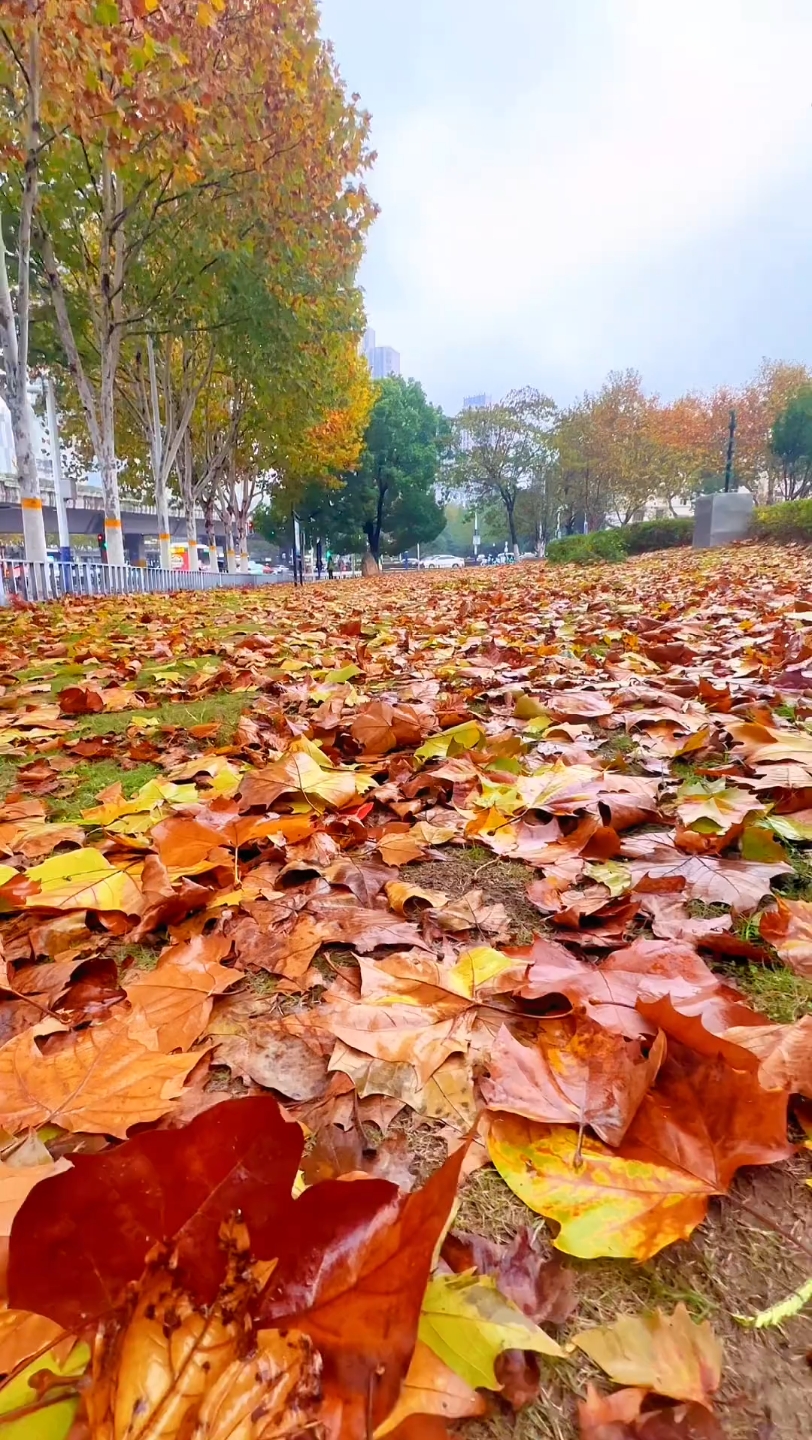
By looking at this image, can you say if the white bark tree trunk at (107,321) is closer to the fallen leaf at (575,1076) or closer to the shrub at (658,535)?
the fallen leaf at (575,1076)

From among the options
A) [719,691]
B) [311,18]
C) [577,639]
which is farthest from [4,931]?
[311,18]

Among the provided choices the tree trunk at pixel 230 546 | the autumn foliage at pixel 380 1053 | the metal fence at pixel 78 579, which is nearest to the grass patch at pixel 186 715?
the autumn foliage at pixel 380 1053

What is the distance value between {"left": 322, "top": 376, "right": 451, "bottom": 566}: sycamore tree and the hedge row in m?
16.0

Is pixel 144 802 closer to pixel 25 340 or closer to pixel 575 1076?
pixel 575 1076

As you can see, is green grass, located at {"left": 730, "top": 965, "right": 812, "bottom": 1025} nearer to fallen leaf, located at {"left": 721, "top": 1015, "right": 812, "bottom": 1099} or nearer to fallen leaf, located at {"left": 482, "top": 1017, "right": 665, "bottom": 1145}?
fallen leaf, located at {"left": 721, "top": 1015, "right": 812, "bottom": 1099}

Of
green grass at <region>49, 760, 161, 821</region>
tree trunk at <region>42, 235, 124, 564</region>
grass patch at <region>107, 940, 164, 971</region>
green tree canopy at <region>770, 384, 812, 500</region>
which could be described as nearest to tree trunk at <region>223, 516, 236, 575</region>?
tree trunk at <region>42, 235, 124, 564</region>

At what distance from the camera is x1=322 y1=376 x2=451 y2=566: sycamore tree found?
34250 millimetres

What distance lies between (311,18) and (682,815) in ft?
38.9

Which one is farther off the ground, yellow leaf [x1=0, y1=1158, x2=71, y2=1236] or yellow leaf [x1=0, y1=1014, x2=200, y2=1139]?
yellow leaf [x1=0, y1=1158, x2=71, y2=1236]

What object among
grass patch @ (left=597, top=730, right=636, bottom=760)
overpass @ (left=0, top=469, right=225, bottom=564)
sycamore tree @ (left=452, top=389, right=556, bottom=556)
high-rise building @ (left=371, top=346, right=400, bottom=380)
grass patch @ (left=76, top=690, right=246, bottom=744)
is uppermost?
high-rise building @ (left=371, top=346, right=400, bottom=380)

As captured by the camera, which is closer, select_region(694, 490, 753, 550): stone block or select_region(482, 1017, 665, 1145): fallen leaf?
select_region(482, 1017, 665, 1145): fallen leaf

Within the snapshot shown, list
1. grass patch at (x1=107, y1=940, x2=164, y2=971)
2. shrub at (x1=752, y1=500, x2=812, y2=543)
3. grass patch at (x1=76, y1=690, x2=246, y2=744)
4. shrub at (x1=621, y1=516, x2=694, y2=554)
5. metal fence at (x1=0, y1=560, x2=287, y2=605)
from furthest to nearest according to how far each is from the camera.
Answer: shrub at (x1=621, y1=516, x2=694, y2=554) < shrub at (x1=752, y1=500, x2=812, y2=543) < metal fence at (x1=0, y1=560, x2=287, y2=605) < grass patch at (x1=76, y1=690, x2=246, y2=744) < grass patch at (x1=107, y1=940, x2=164, y2=971)

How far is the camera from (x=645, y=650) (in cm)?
334

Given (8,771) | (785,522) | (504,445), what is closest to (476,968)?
(8,771)
